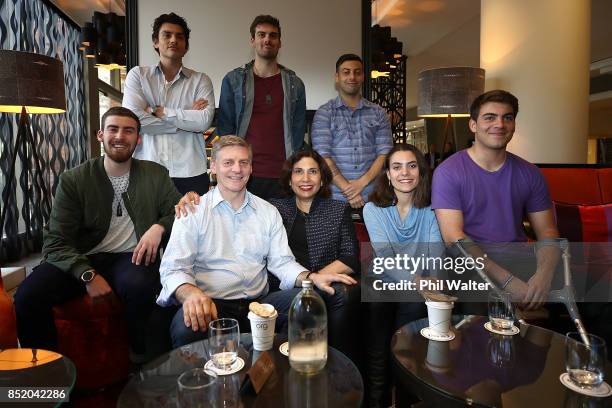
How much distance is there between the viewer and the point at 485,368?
4.13ft

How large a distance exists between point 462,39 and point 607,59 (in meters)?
3.33

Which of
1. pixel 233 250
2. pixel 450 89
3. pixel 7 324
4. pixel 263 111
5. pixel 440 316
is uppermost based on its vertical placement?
pixel 450 89

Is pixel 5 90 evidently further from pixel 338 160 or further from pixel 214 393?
pixel 214 393

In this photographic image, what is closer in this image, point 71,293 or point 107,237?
point 71,293

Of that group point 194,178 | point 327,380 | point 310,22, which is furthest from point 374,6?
point 327,380

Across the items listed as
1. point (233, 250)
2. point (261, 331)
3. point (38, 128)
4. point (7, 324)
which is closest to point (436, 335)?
point (261, 331)

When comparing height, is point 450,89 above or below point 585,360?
above

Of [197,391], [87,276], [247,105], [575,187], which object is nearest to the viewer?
[197,391]

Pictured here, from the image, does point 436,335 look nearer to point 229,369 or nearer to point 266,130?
point 229,369

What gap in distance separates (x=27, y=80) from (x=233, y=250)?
1.98 meters

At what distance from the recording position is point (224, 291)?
1.90m

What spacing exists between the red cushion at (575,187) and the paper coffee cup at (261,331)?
2.67m

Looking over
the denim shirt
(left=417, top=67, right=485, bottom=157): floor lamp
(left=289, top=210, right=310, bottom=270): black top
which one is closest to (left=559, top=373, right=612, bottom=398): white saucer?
(left=289, top=210, right=310, bottom=270): black top

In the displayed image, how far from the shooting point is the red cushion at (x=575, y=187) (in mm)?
3182
